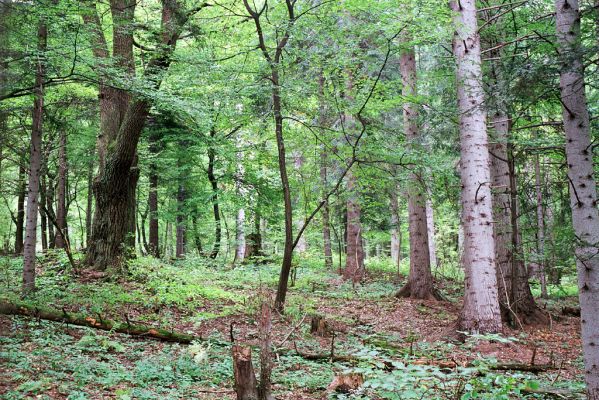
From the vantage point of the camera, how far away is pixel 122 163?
1123 cm

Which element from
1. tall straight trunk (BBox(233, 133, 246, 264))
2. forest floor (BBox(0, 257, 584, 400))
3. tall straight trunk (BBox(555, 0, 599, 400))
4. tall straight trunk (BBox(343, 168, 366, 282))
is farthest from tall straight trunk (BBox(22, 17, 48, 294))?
tall straight trunk (BBox(343, 168, 366, 282))

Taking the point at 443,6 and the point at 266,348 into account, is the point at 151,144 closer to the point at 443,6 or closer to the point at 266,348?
the point at 443,6

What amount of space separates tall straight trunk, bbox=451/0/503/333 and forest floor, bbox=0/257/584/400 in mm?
473

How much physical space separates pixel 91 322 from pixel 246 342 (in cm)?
246

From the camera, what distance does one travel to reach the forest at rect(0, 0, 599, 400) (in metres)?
4.66

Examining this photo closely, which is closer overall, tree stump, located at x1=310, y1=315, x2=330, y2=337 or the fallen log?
the fallen log

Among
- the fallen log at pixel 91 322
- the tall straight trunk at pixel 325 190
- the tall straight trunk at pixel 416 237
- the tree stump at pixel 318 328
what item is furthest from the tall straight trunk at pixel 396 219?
the fallen log at pixel 91 322

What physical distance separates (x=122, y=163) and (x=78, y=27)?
4.23 metres

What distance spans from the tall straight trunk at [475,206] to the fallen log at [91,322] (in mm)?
4515

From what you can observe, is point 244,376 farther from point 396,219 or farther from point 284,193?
point 396,219

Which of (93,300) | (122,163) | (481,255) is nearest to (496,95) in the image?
(481,255)

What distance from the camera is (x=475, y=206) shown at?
25.1ft

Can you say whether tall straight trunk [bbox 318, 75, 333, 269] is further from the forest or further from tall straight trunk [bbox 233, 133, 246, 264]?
tall straight trunk [bbox 233, 133, 246, 264]

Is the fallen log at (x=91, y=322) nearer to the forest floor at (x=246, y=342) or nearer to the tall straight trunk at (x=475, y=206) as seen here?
the forest floor at (x=246, y=342)
